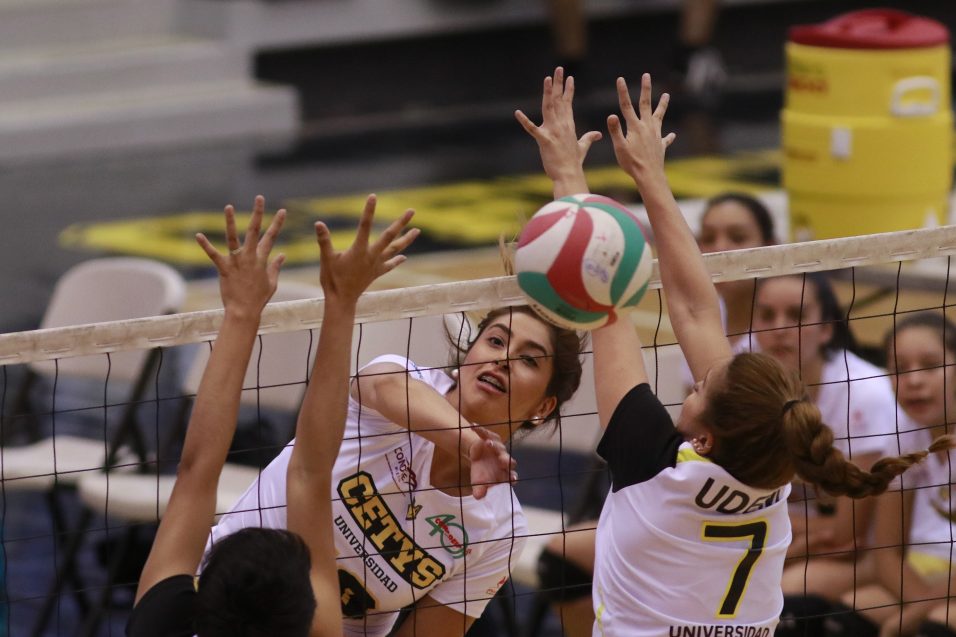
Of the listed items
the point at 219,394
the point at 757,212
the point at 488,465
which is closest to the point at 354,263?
the point at 219,394

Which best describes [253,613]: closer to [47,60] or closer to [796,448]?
[796,448]

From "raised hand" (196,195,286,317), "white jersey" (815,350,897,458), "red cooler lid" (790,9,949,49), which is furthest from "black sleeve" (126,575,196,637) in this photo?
"red cooler lid" (790,9,949,49)

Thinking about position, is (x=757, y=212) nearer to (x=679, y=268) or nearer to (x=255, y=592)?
(x=679, y=268)

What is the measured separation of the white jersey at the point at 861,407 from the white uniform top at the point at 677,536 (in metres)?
1.58

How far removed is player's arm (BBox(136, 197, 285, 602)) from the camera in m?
2.54

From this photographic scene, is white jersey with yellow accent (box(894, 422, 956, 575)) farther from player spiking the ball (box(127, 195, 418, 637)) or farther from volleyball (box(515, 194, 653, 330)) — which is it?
player spiking the ball (box(127, 195, 418, 637))

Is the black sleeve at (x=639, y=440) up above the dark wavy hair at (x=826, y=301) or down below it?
above

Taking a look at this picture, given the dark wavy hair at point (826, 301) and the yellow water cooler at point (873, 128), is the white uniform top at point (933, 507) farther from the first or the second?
the yellow water cooler at point (873, 128)

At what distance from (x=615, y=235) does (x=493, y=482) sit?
1.55 ft

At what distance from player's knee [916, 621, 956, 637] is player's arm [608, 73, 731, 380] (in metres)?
1.34

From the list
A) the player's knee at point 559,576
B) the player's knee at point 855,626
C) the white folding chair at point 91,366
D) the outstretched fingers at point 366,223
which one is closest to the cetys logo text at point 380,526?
the outstretched fingers at point 366,223

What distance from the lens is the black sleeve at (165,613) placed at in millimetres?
2404

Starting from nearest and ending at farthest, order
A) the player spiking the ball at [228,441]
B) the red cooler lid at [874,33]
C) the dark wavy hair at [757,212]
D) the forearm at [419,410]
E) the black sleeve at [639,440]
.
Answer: the player spiking the ball at [228,441] → the black sleeve at [639,440] → the forearm at [419,410] → the dark wavy hair at [757,212] → the red cooler lid at [874,33]

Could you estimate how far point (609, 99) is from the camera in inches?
510
